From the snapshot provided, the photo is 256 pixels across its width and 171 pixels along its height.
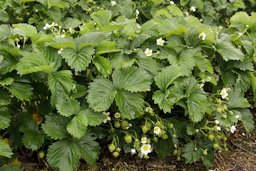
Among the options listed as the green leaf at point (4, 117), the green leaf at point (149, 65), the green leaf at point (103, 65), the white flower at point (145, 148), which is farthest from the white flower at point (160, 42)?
the green leaf at point (4, 117)

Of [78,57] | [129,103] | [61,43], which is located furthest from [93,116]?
[61,43]

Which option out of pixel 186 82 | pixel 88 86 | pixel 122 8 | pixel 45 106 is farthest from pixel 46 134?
pixel 122 8

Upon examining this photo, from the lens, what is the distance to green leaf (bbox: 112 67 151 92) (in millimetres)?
2245

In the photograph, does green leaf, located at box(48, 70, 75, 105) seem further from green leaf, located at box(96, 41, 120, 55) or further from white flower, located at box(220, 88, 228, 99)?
white flower, located at box(220, 88, 228, 99)

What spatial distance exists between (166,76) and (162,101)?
0.17 metres

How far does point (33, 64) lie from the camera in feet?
7.09

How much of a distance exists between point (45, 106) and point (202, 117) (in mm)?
964

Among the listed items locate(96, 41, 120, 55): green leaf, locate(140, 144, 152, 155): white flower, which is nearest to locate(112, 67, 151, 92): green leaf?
→ locate(96, 41, 120, 55): green leaf

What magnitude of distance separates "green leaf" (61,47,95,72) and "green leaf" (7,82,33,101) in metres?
0.27

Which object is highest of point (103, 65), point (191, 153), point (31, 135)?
point (103, 65)

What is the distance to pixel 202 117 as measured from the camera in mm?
2346

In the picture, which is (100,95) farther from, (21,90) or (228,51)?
(228,51)

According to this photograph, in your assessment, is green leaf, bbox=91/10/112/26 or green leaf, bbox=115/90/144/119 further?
green leaf, bbox=91/10/112/26

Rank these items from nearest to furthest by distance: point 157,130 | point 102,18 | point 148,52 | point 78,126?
point 78,126
point 157,130
point 148,52
point 102,18
